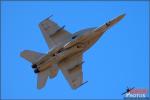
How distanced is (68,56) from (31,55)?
472 centimetres

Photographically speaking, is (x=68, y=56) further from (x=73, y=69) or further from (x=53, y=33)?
(x=53, y=33)

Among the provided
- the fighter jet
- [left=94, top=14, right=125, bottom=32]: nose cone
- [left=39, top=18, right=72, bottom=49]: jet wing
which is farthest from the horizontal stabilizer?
[left=94, top=14, right=125, bottom=32]: nose cone

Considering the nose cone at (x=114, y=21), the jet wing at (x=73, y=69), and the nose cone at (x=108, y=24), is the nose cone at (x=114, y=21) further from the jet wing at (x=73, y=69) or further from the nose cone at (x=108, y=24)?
the jet wing at (x=73, y=69)

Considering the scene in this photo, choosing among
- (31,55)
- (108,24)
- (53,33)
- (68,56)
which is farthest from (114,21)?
(31,55)

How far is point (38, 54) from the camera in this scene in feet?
218

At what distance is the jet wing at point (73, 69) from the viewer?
64787 millimetres

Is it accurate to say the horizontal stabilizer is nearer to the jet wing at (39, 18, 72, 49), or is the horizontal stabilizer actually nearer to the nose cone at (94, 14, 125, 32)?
the jet wing at (39, 18, 72, 49)

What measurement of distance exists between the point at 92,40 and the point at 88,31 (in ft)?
4.43

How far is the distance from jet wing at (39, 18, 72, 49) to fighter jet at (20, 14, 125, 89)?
0.23m

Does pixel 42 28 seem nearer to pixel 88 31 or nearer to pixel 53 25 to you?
pixel 53 25

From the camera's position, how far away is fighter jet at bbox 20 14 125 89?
64625 mm

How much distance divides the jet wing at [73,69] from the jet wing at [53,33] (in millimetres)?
2462

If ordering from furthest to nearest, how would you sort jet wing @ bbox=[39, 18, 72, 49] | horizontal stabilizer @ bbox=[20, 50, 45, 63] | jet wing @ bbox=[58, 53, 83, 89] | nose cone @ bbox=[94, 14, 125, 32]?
jet wing @ bbox=[39, 18, 72, 49] < horizontal stabilizer @ bbox=[20, 50, 45, 63] < nose cone @ bbox=[94, 14, 125, 32] < jet wing @ bbox=[58, 53, 83, 89]

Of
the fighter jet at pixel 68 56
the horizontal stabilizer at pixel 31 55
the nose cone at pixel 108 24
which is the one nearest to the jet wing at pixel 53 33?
the fighter jet at pixel 68 56
